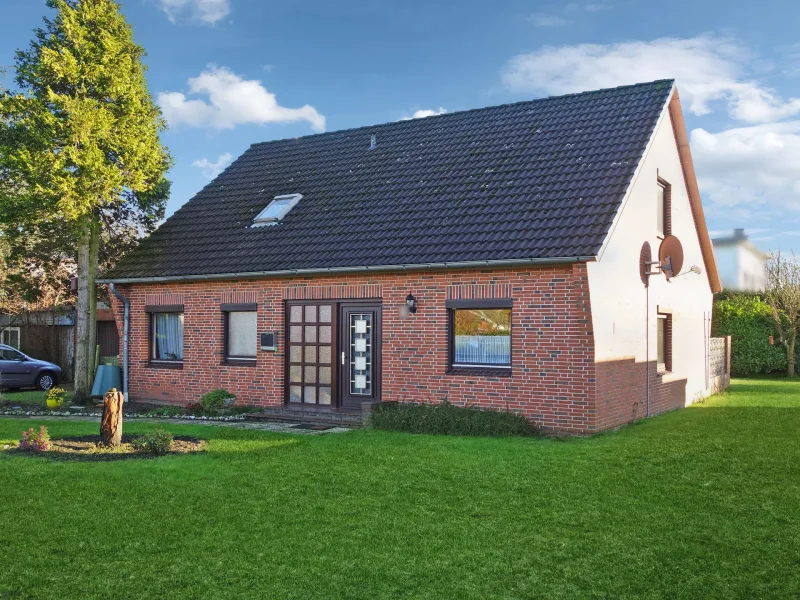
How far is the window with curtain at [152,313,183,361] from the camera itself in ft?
55.7

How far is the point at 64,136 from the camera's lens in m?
16.2

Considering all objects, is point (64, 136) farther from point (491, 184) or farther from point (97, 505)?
point (97, 505)

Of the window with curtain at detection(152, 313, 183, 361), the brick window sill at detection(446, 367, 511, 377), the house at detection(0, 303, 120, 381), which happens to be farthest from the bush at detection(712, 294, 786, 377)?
the house at detection(0, 303, 120, 381)

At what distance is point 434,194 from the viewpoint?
49.3 feet

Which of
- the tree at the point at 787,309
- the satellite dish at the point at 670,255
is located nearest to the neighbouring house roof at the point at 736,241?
the tree at the point at 787,309

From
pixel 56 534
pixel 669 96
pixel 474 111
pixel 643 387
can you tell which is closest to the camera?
pixel 56 534

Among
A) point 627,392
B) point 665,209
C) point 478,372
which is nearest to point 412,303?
point 478,372

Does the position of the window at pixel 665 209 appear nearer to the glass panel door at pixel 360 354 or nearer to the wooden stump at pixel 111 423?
the glass panel door at pixel 360 354

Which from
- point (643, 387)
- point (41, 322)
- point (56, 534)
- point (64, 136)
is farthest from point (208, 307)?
point (41, 322)

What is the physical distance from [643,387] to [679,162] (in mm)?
5863

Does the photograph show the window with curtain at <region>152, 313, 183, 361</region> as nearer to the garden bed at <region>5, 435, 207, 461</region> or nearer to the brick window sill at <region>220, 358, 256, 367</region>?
the brick window sill at <region>220, 358, 256, 367</region>

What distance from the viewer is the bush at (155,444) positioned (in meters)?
10.2

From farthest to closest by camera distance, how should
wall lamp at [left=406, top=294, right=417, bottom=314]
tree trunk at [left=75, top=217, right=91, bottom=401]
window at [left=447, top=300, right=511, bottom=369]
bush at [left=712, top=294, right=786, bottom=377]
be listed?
1. bush at [left=712, top=294, right=786, bottom=377]
2. tree trunk at [left=75, top=217, right=91, bottom=401]
3. wall lamp at [left=406, top=294, right=417, bottom=314]
4. window at [left=447, top=300, right=511, bottom=369]

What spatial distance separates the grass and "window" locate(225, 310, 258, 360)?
5.25 metres
